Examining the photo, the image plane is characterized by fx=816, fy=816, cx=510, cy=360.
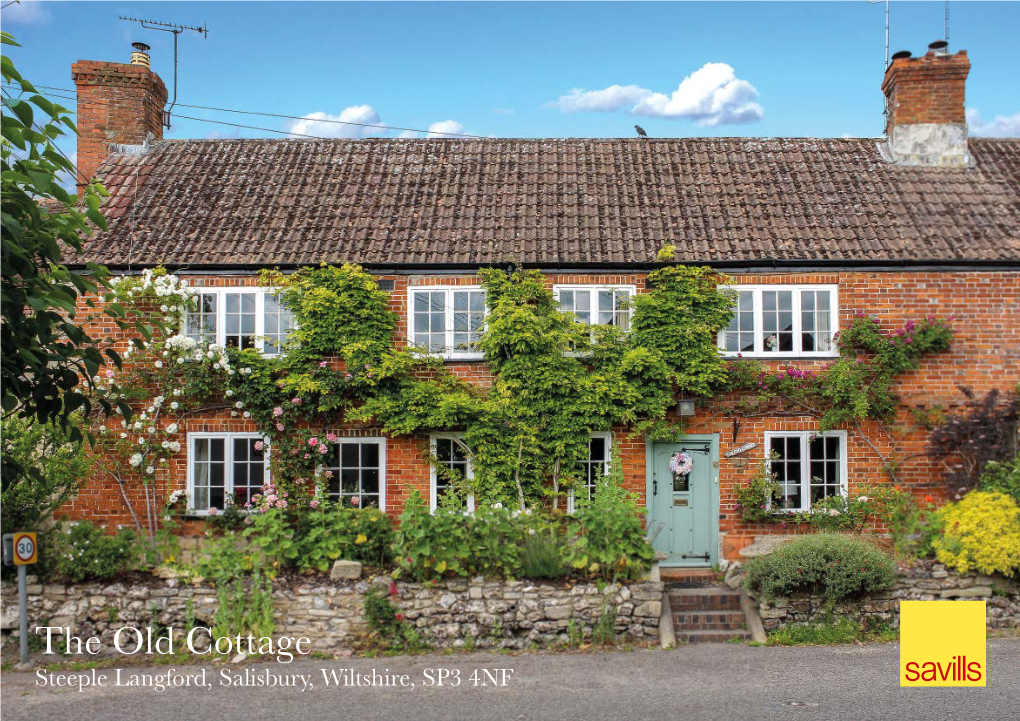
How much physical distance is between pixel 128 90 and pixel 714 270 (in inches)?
459

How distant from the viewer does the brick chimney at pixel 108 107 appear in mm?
15648

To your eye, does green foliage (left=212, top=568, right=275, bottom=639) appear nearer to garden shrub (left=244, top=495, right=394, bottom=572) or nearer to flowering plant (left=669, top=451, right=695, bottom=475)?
garden shrub (left=244, top=495, right=394, bottom=572)

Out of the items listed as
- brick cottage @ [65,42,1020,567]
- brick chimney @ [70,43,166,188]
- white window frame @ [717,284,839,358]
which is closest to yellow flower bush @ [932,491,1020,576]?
brick cottage @ [65,42,1020,567]

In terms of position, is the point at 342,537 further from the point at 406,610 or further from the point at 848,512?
the point at 848,512

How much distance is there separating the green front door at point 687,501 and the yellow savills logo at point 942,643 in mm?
3228

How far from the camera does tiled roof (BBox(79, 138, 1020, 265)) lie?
1334 cm

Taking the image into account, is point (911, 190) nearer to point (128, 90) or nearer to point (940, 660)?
point (940, 660)

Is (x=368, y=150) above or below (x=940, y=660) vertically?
above

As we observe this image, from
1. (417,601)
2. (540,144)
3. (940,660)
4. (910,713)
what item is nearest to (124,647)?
(417,601)

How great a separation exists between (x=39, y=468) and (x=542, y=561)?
6.93 meters

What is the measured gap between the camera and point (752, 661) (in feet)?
32.0

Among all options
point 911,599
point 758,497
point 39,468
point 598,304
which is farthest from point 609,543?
point 39,468

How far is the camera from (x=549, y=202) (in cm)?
1455

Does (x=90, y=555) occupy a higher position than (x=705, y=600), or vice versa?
(x=90, y=555)
